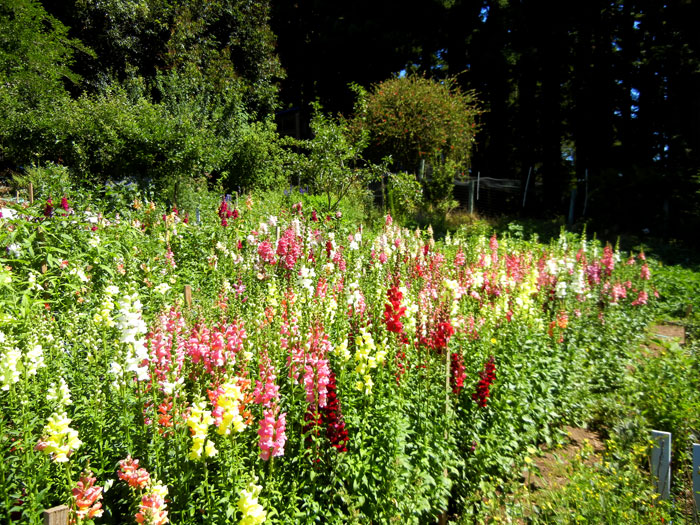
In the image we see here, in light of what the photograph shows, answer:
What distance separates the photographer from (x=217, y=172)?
13180mm

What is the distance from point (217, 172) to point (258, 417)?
1182cm

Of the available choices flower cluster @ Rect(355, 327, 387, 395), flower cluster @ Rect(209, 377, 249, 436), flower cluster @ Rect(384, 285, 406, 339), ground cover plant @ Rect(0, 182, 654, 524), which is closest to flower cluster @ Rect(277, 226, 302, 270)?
ground cover plant @ Rect(0, 182, 654, 524)

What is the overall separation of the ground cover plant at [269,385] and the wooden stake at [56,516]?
0.14 m

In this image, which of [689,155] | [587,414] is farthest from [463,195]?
[587,414]

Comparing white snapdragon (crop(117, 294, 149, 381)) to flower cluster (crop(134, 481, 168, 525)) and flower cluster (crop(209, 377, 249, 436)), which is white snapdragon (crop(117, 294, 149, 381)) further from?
flower cluster (crop(134, 481, 168, 525))

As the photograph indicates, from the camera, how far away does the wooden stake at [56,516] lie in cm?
139

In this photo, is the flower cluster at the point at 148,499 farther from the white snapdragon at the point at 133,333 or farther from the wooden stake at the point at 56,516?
the white snapdragon at the point at 133,333

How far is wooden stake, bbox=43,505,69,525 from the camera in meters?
1.39

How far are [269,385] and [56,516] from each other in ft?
2.79

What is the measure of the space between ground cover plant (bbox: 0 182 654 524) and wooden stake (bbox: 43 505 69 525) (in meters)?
0.14

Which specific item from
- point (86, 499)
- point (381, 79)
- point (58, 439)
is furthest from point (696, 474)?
point (381, 79)

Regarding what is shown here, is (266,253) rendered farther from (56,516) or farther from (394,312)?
(56,516)

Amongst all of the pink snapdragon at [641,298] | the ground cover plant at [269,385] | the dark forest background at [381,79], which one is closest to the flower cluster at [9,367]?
the ground cover plant at [269,385]

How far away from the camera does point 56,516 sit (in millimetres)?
1397
